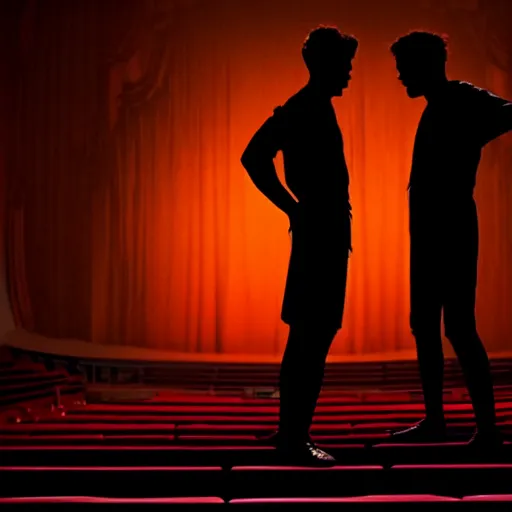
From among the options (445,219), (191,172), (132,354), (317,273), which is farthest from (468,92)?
(191,172)

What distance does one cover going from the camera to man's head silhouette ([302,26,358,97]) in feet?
4.79

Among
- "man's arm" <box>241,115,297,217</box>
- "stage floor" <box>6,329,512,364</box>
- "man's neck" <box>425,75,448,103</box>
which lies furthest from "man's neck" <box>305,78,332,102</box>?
"stage floor" <box>6,329,512,364</box>

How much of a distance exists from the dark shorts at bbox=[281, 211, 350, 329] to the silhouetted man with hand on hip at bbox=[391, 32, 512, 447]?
0.19 meters

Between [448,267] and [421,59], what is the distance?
443mm

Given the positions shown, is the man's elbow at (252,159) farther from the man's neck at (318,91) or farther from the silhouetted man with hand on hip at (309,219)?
the man's neck at (318,91)

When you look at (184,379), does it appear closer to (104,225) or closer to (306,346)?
(104,225)

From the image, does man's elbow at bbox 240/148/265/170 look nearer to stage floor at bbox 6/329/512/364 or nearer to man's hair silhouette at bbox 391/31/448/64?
man's hair silhouette at bbox 391/31/448/64

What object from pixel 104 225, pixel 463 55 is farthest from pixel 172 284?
pixel 463 55

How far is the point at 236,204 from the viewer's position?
213 inches

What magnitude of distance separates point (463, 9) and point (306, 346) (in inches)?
174

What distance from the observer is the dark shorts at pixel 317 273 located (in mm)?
1422

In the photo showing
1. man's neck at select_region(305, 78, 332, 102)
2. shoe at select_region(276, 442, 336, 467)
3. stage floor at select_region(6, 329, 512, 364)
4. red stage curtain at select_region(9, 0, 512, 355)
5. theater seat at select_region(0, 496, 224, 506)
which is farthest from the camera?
red stage curtain at select_region(9, 0, 512, 355)

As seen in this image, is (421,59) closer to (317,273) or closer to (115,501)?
(317,273)

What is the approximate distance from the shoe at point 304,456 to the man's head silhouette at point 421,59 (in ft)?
2.47
